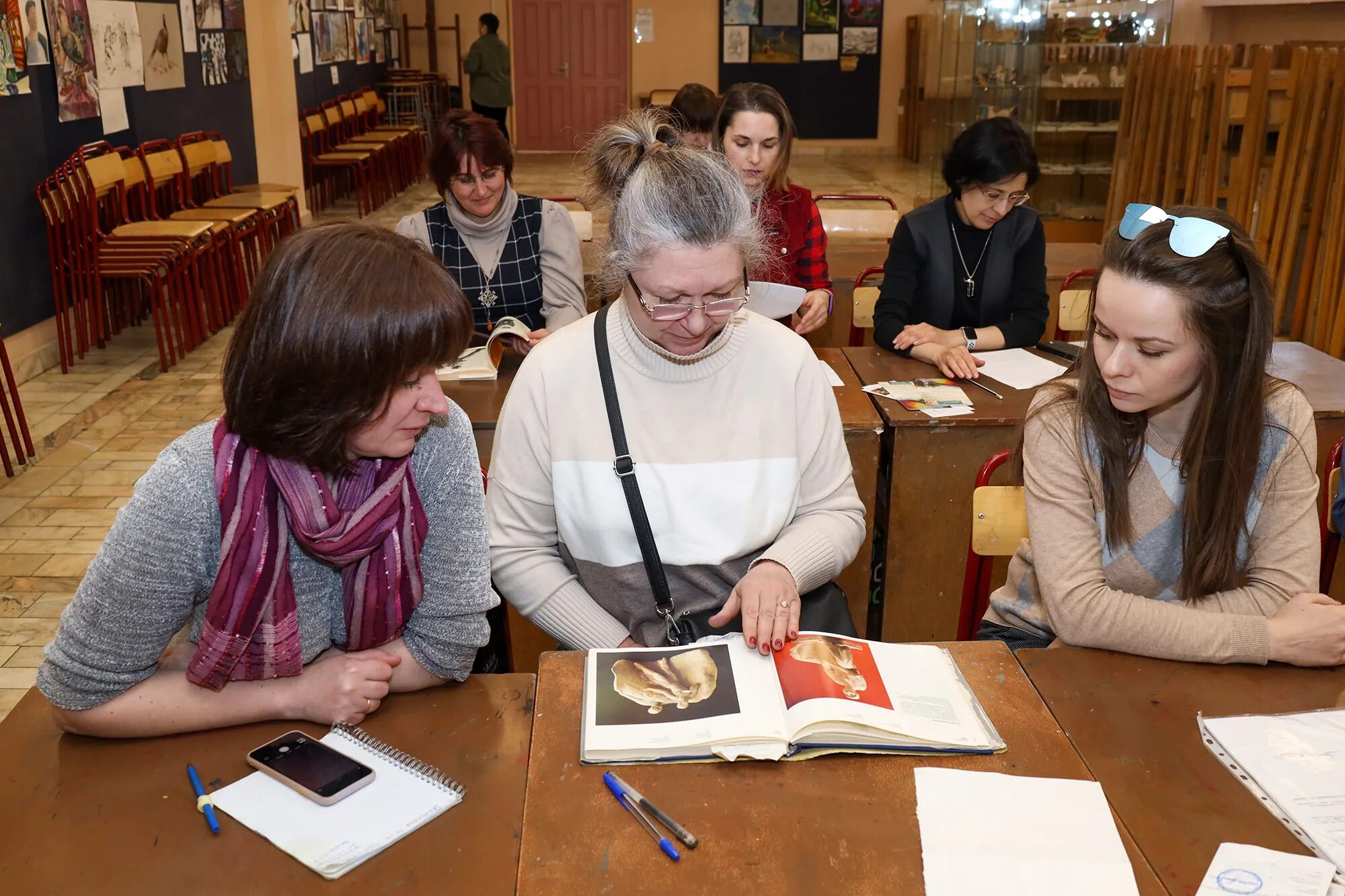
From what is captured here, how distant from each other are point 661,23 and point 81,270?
403 inches

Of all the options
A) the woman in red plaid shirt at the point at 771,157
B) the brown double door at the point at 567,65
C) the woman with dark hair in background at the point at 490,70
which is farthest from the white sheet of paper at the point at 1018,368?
the brown double door at the point at 567,65

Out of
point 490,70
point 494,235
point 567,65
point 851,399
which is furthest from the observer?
point 567,65

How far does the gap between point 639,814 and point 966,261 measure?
264 cm

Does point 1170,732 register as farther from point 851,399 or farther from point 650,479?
point 851,399

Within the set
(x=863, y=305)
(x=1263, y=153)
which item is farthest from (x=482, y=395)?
(x=1263, y=153)

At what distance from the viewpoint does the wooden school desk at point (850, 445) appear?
8.36 feet

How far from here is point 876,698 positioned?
4.61 feet

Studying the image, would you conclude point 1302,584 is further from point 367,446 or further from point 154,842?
point 154,842

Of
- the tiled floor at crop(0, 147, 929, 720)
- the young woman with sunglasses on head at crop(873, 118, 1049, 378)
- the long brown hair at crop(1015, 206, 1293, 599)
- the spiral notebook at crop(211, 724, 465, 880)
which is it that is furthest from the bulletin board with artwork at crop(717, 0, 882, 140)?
the spiral notebook at crop(211, 724, 465, 880)

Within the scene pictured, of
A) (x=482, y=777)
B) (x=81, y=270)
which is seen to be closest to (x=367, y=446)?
(x=482, y=777)

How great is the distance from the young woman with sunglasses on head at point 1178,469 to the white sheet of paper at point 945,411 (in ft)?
2.90

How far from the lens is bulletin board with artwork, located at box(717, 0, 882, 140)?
554 inches

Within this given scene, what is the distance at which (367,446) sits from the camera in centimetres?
138

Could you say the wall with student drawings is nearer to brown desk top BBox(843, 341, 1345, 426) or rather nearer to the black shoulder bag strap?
brown desk top BBox(843, 341, 1345, 426)
